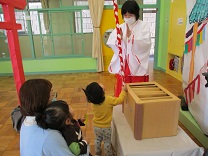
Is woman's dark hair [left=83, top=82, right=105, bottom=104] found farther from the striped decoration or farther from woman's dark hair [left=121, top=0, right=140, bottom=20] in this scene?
the striped decoration

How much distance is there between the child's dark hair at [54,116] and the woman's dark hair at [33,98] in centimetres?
3

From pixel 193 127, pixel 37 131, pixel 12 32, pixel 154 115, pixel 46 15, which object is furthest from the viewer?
pixel 46 15

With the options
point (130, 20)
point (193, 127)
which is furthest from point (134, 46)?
point (193, 127)

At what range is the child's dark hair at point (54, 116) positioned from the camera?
2.49 feet

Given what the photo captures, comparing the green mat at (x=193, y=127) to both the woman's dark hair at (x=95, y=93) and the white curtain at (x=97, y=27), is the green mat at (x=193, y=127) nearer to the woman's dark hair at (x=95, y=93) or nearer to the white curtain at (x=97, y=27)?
the woman's dark hair at (x=95, y=93)

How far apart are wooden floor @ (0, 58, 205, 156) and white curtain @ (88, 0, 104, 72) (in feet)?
1.22

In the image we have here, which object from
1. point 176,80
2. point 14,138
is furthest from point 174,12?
point 14,138

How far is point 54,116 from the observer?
30.2 inches

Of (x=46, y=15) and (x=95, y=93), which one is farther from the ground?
(x=46, y=15)

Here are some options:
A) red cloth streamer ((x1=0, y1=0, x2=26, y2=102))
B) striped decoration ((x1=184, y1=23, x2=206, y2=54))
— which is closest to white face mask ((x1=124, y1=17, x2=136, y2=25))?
striped decoration ((x1=184, y1=23, x2=206, y2=54))

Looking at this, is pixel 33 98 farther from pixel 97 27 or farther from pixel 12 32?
pixel 97 27

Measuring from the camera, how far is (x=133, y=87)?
120 cm

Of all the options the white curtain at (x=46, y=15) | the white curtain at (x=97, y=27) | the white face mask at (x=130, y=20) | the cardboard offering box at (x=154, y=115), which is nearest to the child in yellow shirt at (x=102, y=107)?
the cardboard offering box at (x=154, y=115)

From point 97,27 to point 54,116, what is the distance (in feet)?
11.4
